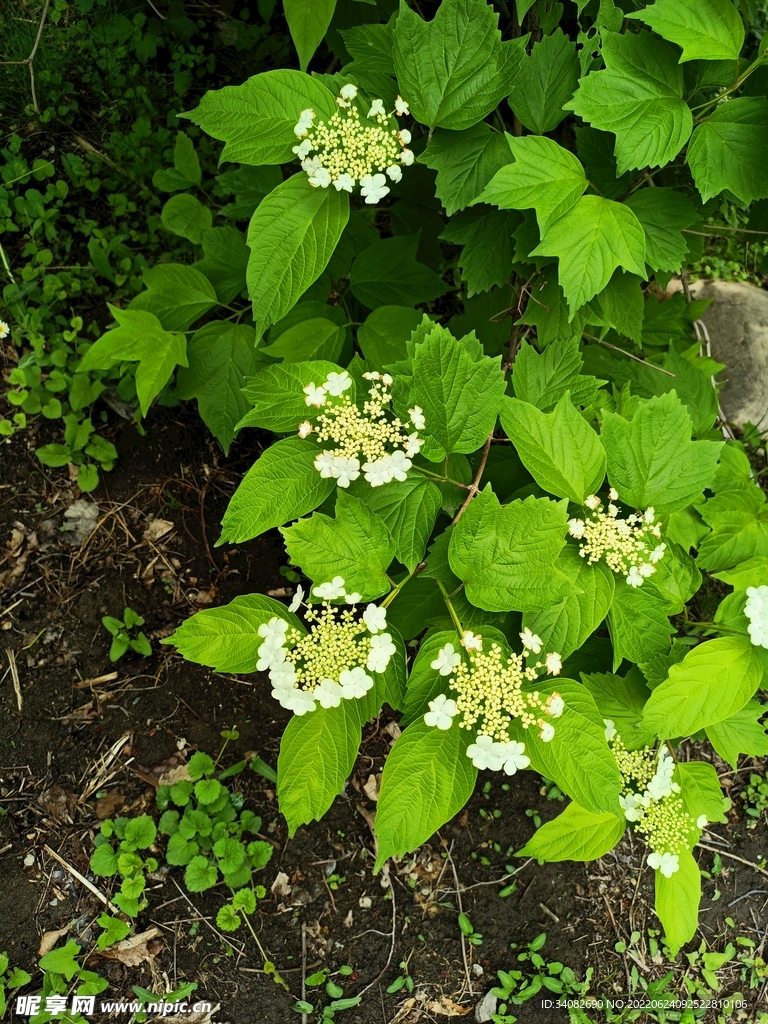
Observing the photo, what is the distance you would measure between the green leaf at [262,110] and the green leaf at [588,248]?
1.86 feet

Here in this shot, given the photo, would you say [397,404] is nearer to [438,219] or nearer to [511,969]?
[438,219]

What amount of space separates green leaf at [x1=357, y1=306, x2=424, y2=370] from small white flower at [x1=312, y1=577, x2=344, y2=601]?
2.61 feet

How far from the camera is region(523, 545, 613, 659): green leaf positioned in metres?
1.48

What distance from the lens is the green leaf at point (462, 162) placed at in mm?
1691

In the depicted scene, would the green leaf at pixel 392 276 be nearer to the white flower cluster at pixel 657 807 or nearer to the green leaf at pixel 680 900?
the white flower cluster at pixel 657 807

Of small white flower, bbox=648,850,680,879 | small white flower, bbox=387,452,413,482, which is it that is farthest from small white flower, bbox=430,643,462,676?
small white flower, bbox=648,850,680,879

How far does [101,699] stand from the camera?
258 cm

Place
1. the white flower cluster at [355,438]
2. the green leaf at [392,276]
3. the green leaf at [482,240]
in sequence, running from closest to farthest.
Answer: the white flower cluster at [355,438] → the green leaf at [482,240] → the green leaf at [392,276]

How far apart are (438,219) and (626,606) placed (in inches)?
55.6

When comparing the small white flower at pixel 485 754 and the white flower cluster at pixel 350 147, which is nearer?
the small white flower at pixel 485 754

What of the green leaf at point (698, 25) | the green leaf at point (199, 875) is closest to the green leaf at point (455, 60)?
the green leaf at point (698, 25)

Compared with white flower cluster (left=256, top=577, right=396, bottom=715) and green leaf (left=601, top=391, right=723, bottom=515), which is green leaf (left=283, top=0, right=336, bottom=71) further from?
white flower cluster (left=256, top=577, right=396, bottom=715)

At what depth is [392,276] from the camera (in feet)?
6.75

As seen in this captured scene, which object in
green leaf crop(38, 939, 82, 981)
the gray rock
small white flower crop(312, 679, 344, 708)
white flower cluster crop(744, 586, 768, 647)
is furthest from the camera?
the gray rock
